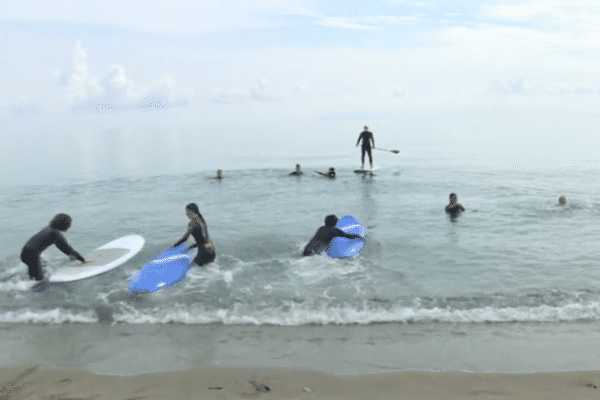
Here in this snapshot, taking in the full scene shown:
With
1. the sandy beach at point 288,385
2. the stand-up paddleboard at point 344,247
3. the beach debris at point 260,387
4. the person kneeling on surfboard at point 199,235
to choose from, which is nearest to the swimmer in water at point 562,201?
the stand-up paddleboard at point 344,247

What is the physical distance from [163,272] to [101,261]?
204 centimetres

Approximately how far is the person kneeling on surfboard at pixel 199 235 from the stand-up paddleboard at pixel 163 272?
0.29 meters

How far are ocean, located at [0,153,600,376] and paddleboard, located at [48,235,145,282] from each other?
210mm

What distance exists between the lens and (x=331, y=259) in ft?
33.7

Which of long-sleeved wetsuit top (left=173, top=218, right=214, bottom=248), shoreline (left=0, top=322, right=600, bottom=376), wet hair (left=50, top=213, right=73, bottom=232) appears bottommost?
shoreline (left=0, top=322, right=600, bottom=376)

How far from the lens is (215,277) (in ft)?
30.9

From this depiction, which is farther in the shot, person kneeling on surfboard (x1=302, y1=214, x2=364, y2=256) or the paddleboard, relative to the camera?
person kneeling on surfboard (x1=302, y1=214, x2=364, y2=256)

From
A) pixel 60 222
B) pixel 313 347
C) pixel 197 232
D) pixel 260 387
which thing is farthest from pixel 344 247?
pixel 60 222

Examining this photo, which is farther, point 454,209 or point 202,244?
point 454,209

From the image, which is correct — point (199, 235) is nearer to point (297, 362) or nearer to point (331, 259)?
point (331, 259)

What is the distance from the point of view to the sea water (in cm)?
761

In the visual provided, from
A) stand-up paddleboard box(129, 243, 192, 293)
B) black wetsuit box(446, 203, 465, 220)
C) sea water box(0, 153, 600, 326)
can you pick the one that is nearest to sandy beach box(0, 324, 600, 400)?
sea water box(0, 153, 600, 326)

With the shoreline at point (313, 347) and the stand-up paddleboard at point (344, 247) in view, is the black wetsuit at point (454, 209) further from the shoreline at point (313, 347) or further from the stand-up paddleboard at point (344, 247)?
the shoreline at point (313, 347)

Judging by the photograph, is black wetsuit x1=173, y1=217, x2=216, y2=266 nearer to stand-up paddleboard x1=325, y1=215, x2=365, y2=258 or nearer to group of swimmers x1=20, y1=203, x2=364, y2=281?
group of swimmers x1=20, y1=203, x2=364, y2=281
